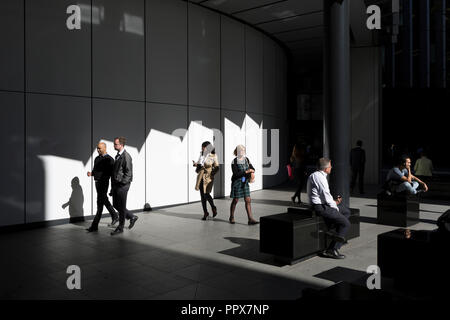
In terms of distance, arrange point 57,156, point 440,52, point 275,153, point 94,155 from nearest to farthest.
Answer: point 57,156 → point 94,155 → point 275,153 → point 440,52

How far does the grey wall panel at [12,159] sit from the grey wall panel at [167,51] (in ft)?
11.0

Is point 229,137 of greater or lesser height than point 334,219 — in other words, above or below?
above

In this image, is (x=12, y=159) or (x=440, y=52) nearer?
(x=12, y=159)

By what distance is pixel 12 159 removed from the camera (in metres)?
8.23

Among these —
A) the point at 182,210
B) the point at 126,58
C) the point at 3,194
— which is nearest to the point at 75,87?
the point at 126,58

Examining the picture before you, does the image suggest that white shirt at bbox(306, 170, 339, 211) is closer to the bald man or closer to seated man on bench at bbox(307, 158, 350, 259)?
seated man on bench at bbox(307, 158, 350, 259)

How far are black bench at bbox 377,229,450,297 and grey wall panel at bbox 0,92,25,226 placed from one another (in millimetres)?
6926

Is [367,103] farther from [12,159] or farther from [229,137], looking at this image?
[12,159]

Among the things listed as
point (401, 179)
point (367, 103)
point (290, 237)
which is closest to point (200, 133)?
point (401, 179)

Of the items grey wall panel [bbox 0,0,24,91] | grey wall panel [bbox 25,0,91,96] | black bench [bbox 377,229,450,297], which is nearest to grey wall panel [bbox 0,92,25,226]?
grey wall panel [bbox 0,0,24,91]

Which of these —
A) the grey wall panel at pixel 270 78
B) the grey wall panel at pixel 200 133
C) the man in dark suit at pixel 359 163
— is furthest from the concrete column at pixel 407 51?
the grey wall panel at pixel 200 133

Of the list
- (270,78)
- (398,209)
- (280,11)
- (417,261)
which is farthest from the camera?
(270,78)

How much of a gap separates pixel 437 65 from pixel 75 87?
38.6m

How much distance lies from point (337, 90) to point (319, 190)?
2.38 m
